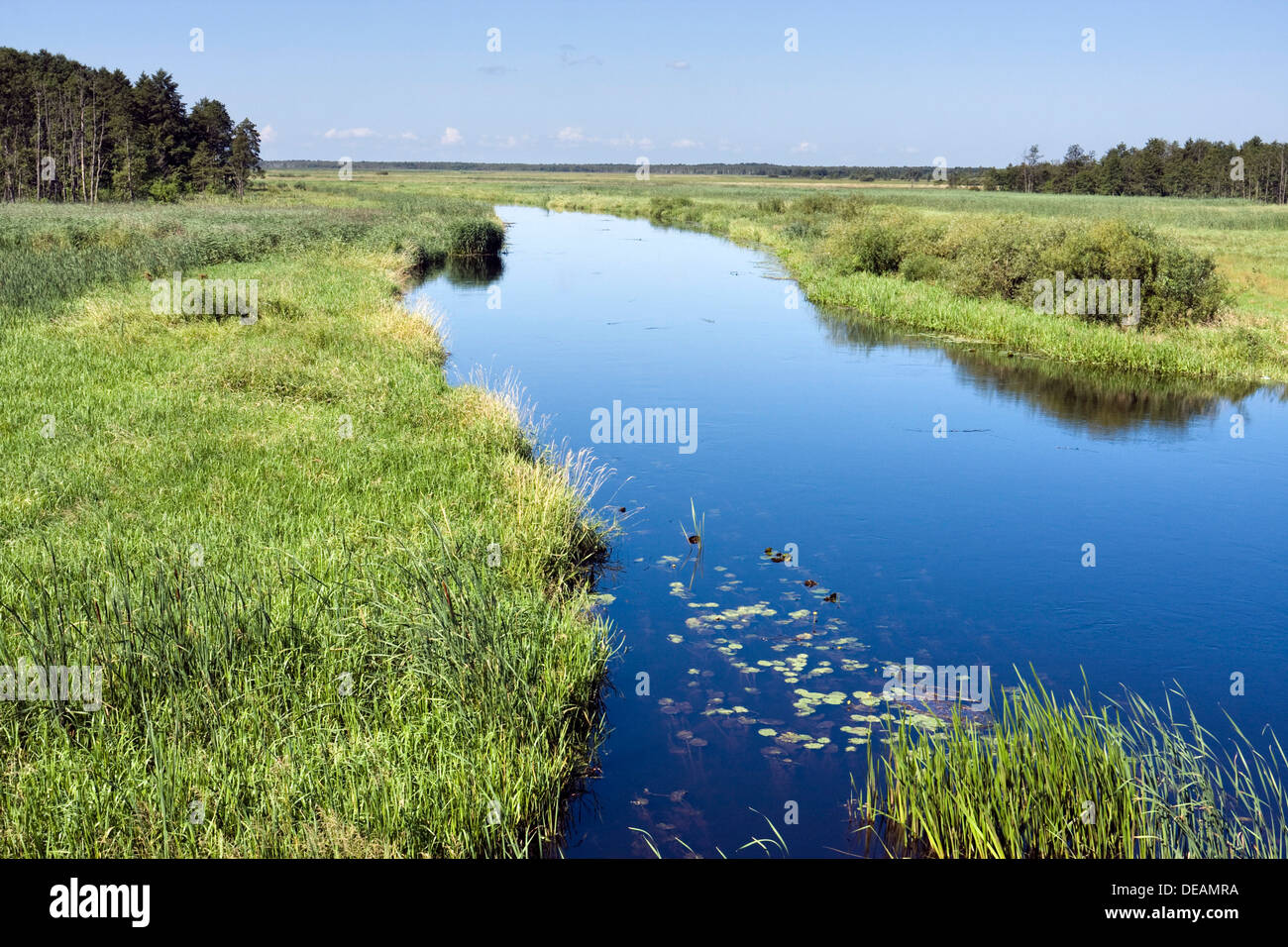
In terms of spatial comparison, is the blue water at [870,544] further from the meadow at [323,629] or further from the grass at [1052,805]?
the meadow at [323,629]

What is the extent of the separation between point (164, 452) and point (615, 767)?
7.94 metres

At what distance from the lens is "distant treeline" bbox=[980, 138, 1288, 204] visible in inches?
4702

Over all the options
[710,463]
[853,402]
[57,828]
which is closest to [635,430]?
[710,463]

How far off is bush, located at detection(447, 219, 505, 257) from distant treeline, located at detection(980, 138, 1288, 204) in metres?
100

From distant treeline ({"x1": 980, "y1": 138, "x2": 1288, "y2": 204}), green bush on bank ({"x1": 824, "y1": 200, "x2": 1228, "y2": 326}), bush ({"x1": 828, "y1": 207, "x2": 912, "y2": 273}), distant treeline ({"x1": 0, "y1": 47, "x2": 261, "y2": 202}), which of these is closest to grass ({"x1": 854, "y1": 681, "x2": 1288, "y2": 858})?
green bush on bank ({"x1": 824, "y1": 200, "x2": 1228, "y2": 326})

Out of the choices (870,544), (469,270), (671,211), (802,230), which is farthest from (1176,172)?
(870,544)

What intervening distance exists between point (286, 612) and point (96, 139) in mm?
90633

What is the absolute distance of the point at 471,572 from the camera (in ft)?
29.1

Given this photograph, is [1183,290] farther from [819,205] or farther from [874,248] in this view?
[819,205]

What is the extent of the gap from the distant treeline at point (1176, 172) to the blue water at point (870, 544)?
11472cm

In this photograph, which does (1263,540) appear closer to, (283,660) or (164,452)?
(283,660)

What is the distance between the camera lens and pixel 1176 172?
419 ft

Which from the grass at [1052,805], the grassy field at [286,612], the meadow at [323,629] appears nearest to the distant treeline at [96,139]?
the meadow at [323,629]

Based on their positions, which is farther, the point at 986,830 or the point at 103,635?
the point at 103,635
